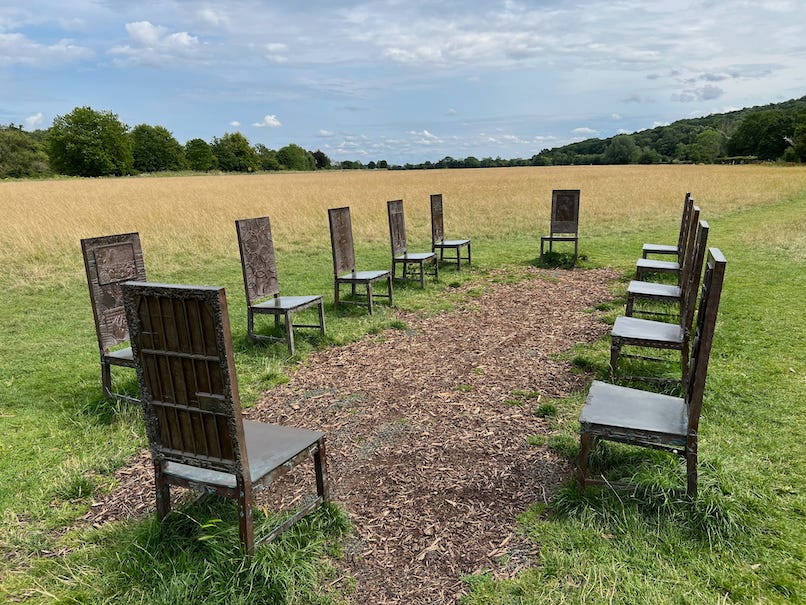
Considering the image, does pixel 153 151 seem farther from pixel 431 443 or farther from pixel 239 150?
pixel 431 443

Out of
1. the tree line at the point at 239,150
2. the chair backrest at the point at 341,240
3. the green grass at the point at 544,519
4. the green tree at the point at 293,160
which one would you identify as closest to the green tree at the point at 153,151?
the tree line at the point at 239,150

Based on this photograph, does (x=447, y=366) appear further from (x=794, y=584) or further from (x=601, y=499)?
(x=794, y=584)

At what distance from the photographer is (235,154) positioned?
305 ft

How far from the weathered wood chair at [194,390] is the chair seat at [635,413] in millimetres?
1933

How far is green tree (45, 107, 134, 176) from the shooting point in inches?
2675

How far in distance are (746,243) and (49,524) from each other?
14.6 meters

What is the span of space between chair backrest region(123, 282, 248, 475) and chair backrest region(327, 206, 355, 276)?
17.8 ft

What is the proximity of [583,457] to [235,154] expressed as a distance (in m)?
98.5

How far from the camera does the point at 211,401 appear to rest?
257 centimetres

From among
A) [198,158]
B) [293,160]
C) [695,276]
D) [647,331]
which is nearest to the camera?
[695,276]

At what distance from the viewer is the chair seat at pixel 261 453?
2.85 m

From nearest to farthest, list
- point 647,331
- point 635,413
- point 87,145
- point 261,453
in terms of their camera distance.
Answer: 1. point 261,453
2. point 635,413
3. point 647,331
4. point 87,145

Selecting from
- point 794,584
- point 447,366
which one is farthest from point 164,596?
point 447,366

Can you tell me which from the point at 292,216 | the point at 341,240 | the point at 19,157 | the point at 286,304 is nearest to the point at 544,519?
the point at 286,304
